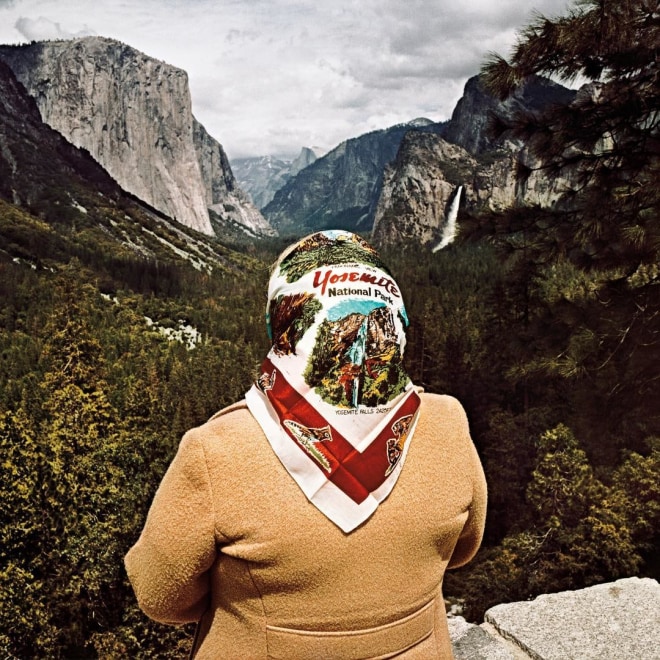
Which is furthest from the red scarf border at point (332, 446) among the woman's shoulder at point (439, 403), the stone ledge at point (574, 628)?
the stone ledge at point (574, 628)

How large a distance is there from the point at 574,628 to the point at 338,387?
2.56m

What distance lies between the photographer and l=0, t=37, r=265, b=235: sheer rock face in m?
151

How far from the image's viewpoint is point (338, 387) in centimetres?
140

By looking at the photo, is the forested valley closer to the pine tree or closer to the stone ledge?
the pine tree

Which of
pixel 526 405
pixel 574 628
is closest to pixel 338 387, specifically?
pixel 574 628

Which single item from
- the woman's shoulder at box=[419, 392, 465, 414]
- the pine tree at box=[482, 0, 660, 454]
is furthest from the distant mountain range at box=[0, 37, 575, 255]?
the woman's shoulder at box=[419, 392, 465, 414]

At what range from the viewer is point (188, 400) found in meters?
35.8

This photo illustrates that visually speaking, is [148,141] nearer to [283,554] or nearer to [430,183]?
[430,183]

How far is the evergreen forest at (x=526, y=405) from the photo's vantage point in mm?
6121

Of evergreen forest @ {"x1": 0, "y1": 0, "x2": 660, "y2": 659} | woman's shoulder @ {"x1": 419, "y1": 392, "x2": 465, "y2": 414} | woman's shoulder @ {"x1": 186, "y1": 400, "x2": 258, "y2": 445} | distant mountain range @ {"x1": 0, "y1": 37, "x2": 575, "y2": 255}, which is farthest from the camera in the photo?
distant mountain range @ {"x1": 0, "y1": 37, "x2": 575, "y2": 255}

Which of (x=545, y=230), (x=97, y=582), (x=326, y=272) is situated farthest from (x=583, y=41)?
(x=97, y=582)

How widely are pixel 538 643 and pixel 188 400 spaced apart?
3415cm

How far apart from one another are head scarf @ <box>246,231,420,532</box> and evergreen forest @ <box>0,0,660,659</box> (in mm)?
4977

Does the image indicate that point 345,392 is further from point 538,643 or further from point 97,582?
point 97,582
